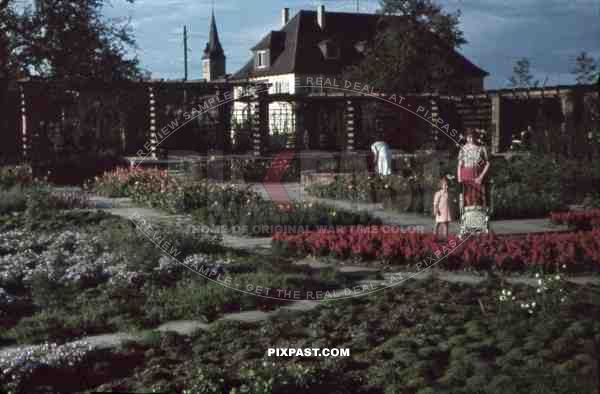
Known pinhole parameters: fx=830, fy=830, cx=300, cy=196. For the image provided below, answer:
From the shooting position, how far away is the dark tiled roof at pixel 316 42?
141ft

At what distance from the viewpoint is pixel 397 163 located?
63.2 feet

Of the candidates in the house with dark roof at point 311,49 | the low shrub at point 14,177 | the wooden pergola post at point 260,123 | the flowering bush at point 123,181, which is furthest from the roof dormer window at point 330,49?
the flowering bush at point 123,181

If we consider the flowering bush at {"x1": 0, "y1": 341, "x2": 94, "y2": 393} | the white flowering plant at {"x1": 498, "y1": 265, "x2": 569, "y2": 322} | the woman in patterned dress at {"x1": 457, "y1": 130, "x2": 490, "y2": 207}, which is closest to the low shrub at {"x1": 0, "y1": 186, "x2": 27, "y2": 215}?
the woman in patterned dress at {"x1": 457, "y1": 130, "x2": 490, "y2": 207}

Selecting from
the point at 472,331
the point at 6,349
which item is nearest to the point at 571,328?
the point at 472,331

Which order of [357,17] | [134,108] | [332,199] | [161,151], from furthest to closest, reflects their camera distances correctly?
[357,17] → [134,108] → [161,151] → [332,199]

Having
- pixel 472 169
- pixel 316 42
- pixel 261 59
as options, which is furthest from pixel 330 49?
pixel 472 169

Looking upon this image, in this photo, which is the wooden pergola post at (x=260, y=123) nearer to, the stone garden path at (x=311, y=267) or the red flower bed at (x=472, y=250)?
the stone garden path at (x=311, y=267)

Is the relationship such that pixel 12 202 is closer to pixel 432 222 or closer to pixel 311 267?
pixel 432 222

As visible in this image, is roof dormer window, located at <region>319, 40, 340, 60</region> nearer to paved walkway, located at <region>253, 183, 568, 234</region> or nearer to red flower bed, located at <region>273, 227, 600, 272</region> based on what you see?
paved walkway, located at <region>253, 183, 568, 234</region>

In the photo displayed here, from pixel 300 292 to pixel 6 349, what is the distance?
248cm

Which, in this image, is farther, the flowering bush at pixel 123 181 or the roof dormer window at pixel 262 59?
the roof dormer window at pixel 262 59

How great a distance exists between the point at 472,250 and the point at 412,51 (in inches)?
668

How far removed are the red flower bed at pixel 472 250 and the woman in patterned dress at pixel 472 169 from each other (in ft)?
2.24

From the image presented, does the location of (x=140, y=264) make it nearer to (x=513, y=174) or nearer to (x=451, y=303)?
(x=451, y=303)
